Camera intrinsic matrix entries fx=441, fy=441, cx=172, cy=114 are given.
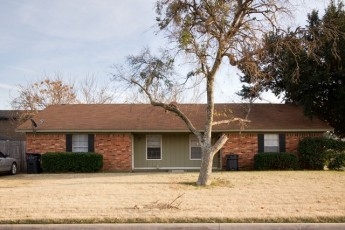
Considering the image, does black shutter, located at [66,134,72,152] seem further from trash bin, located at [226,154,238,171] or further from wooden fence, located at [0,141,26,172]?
trash bin, located at [226,154,238,171]

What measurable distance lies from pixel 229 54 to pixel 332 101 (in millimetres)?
11768

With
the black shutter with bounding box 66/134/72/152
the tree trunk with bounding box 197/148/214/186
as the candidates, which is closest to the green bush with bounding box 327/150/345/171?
the tree trunk with bounding box 197/148/214/186

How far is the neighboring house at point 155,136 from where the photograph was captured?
80.2ft

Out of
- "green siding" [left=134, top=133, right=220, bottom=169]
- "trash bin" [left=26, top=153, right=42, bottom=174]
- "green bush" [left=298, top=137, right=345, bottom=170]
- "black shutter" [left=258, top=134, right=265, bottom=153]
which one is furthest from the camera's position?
"green siding" [left=134, top=133, right=220, bottom=169]

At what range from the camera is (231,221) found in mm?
9547

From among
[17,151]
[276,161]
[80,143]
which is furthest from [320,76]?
[17,151]

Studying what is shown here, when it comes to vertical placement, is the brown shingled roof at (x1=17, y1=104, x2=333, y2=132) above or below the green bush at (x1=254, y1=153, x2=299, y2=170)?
above

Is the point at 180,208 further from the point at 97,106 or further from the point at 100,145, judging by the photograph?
the point at 97,106

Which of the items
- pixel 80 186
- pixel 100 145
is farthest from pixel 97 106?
pixel 80 186

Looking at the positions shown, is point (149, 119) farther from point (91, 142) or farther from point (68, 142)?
point (68, 142)

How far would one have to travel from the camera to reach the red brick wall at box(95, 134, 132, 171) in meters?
24.6

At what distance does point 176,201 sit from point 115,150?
1301 cm

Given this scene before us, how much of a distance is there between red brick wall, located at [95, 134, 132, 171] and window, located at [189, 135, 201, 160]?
12.1 feet

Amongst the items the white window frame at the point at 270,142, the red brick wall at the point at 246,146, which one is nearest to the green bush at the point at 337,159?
the red brick wall at the point at 246,146
